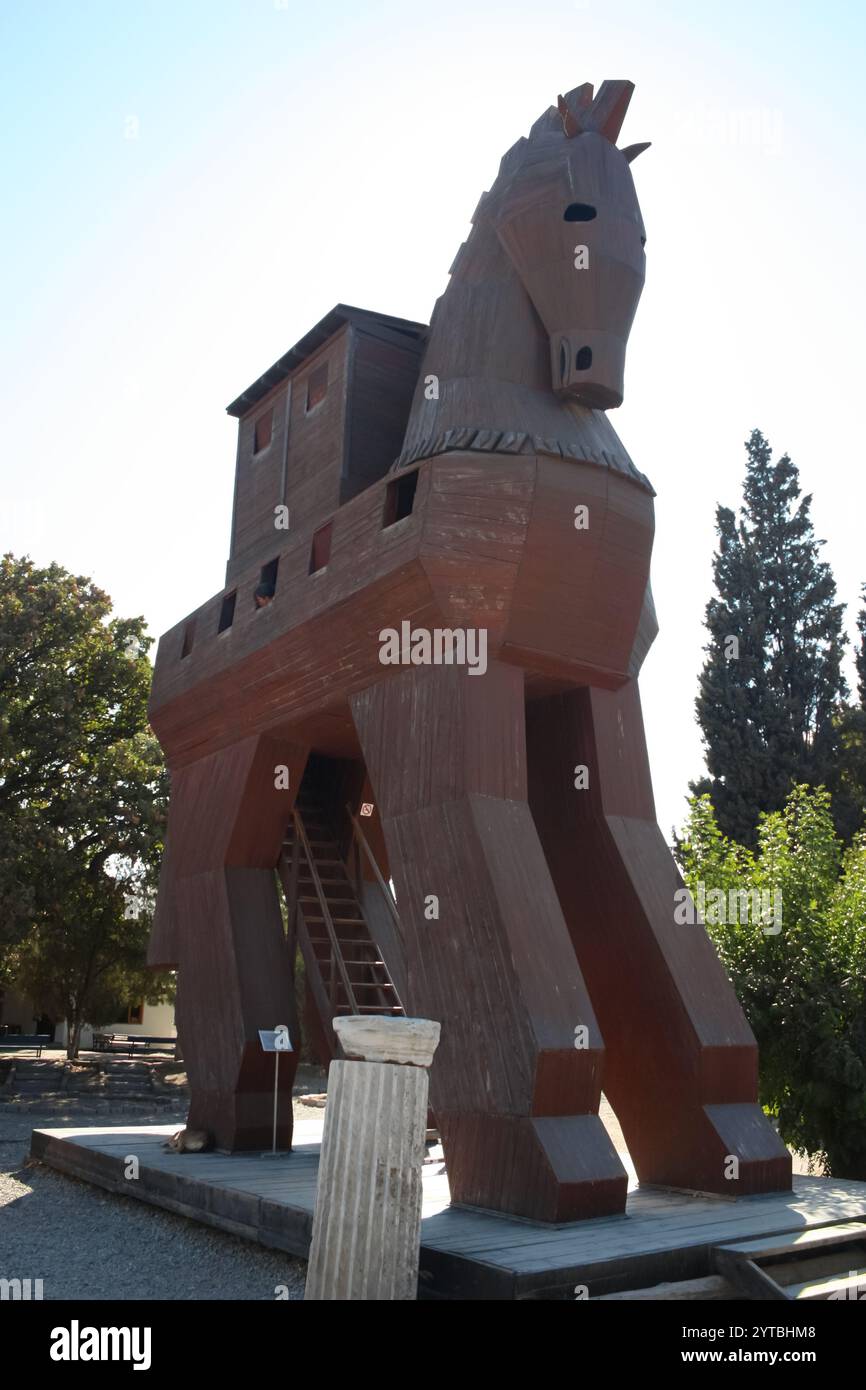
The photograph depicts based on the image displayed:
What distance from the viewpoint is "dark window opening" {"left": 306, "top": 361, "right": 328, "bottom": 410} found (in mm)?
11148

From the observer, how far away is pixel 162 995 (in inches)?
1356

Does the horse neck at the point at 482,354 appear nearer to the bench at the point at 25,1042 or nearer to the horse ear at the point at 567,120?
the horse ear at the point at 567,120

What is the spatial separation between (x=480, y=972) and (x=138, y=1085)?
60.6 feet

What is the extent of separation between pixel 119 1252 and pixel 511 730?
15.4 ft

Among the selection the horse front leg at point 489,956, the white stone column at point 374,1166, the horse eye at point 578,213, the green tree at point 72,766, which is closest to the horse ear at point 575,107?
the horse eye at point 578,213

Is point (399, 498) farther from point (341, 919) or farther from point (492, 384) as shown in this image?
point (341, 919)

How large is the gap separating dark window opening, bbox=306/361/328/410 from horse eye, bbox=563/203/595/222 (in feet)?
9.82

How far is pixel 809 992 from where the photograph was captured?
40.5 ft

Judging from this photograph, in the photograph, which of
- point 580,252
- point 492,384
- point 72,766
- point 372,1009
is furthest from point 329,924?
point 72,766

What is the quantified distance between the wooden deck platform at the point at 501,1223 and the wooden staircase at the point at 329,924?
4.71ft

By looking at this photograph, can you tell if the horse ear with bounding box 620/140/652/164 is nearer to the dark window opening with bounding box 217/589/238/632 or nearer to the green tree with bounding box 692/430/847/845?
the dark window opening with bounding box 217/589/238/632

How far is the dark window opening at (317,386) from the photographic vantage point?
11148 millimetres

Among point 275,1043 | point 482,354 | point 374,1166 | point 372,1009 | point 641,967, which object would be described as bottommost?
point 275,1043
